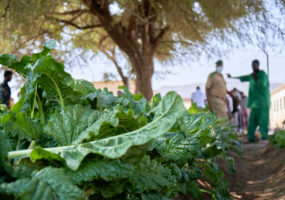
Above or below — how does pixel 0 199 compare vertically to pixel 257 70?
below

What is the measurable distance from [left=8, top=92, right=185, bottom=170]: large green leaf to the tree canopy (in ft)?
19.0

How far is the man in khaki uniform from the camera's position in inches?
356

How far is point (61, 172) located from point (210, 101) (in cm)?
858

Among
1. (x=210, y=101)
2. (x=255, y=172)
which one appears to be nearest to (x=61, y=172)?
(x=255, y=172)

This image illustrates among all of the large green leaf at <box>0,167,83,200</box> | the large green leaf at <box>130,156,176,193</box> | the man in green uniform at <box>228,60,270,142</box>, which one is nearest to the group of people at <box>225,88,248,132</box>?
the man in green uniform at <box>228,60,270,142</box>

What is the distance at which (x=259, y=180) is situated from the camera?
541 cm

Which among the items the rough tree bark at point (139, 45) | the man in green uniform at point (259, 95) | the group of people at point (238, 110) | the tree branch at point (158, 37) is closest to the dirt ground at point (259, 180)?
the man in green uniform at point (259, 95)

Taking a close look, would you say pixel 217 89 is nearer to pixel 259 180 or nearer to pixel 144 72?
pixel 144 72

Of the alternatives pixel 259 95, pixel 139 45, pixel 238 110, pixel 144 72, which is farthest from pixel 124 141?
pixel 238 110

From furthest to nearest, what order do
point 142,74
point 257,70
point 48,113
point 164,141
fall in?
point 142,74
point 257,70
point 164,141
point 48,113

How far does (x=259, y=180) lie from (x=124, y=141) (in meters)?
4.86

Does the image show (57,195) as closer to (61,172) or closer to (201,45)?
(61,172)

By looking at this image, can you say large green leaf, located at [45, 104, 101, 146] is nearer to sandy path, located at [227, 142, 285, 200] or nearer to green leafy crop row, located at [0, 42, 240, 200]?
green leafy crop row, located at [0, 42, 240, 200]

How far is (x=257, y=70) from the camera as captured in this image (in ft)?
30.2
